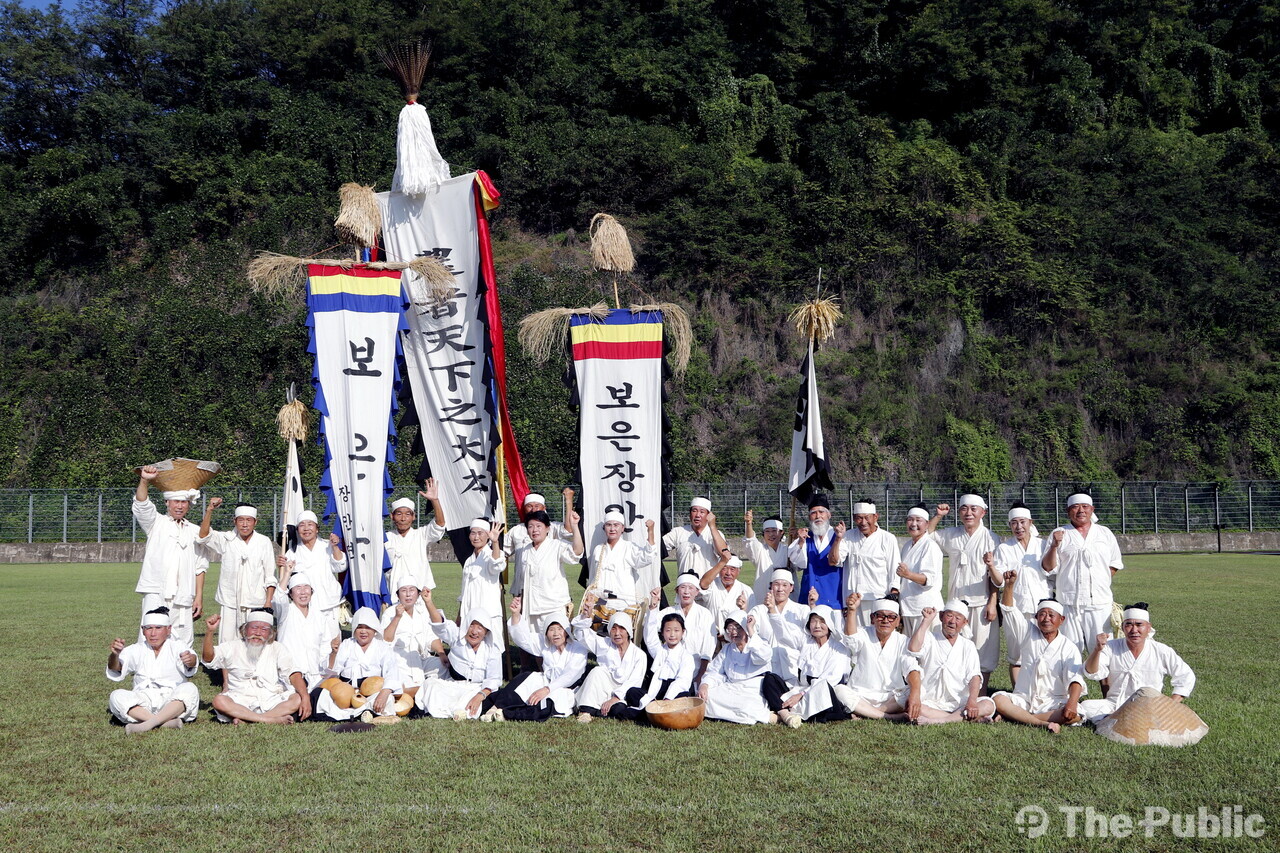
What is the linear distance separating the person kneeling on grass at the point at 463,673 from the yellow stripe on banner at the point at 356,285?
9.04ft

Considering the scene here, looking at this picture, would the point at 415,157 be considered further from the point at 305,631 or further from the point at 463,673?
the point at 463,673

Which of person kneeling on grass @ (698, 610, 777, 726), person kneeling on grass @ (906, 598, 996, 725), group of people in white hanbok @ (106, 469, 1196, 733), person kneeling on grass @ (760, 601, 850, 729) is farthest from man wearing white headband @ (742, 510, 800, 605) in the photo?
person kneeling on grass @ (906, 598, 996, 725)

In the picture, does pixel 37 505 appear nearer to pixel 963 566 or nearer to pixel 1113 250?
pixel 963 566

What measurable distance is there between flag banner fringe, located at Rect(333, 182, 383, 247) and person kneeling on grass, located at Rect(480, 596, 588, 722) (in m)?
3.78

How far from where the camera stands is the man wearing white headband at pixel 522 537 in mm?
9531

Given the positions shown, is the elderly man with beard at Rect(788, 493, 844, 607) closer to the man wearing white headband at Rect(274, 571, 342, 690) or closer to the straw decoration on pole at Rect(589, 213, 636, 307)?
the straw decoration on pole at Rect(589, 213, 636, 307)

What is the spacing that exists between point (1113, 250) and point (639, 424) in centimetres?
2978

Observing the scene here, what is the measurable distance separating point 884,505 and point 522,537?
59.5 ft

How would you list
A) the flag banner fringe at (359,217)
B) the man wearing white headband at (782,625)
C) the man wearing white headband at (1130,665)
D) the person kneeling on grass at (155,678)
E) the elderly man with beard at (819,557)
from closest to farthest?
the man wearing white headband at (1130,665) → the person kneeling on grass at (155,678) → the man wearing white headband at (782,625) → the elderly man with beard at (819,557) → the flag banner fringe at (359,217)

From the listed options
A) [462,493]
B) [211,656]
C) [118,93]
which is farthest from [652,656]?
[118,93]

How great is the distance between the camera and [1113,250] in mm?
35062

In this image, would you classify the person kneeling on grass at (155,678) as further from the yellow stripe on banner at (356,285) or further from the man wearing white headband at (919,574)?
the man wearing white headband at (919,574)

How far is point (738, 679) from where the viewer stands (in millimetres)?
7945

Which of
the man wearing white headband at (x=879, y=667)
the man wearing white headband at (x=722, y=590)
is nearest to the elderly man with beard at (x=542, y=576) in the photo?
the man wearing white headband at (x=722, y=590)
